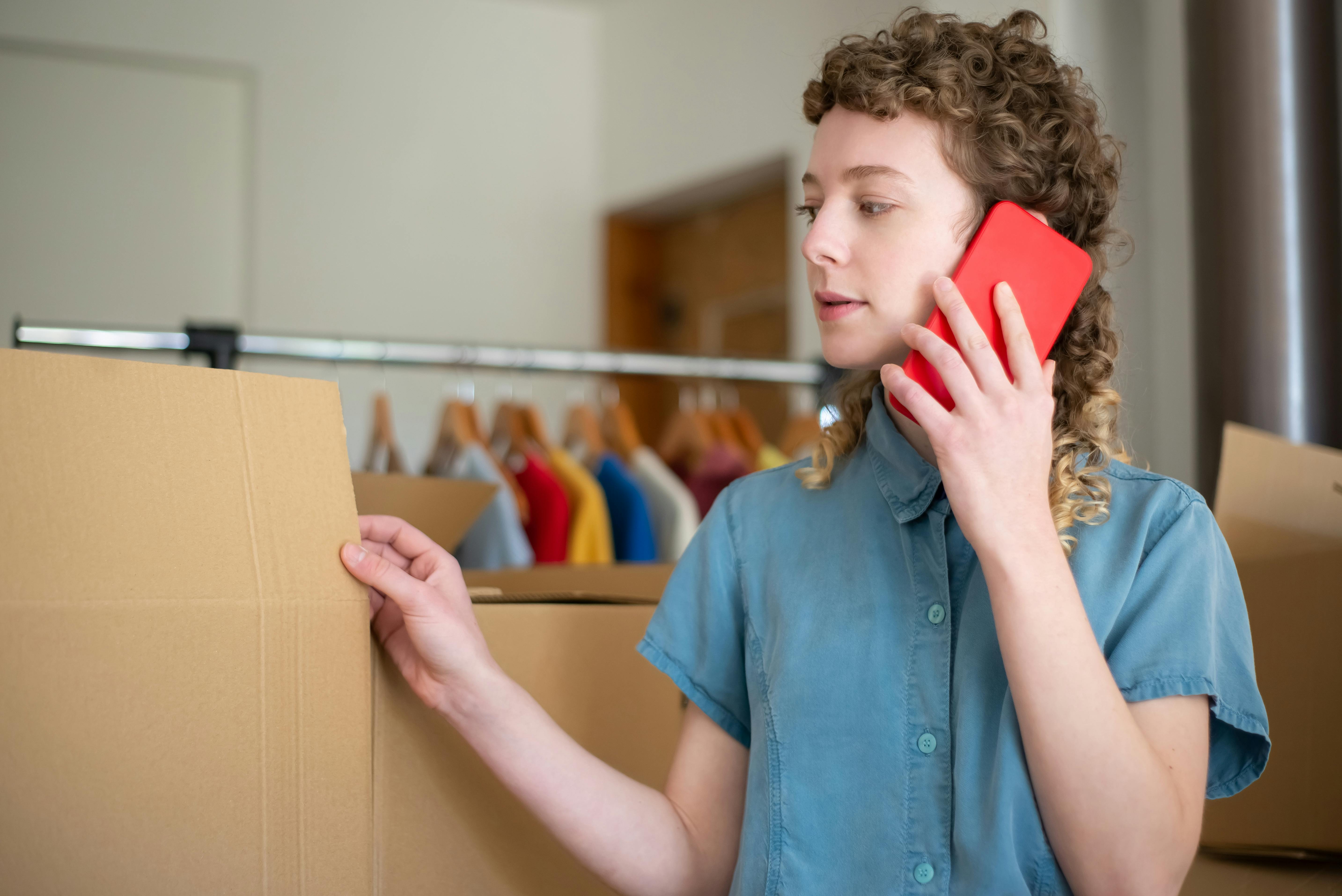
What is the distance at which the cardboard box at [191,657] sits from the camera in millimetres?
569

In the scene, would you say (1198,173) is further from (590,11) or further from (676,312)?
A: (590,11)

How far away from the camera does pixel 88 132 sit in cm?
275

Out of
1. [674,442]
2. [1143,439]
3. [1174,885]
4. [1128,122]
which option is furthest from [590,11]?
[1174,885]

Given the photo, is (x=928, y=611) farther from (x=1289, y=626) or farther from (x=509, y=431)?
(x=509, y=431)

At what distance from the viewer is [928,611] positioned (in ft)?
2.31

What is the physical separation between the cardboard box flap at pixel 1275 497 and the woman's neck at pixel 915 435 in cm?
29

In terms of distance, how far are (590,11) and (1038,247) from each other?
9.52 feet

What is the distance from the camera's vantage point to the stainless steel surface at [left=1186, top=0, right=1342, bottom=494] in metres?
1.24

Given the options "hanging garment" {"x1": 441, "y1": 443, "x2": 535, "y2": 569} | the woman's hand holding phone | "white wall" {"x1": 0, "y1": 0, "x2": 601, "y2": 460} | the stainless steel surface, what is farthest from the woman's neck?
"white wall" {"x1": 0, "y1": 0, "x2": 601, "y2": 460}

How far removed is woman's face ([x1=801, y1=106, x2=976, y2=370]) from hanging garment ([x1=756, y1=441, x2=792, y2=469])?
→ 1.07 m

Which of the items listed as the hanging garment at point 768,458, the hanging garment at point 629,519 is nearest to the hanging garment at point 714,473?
the hanging garment at point 768,458

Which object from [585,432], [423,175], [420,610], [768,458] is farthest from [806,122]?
[423,175]

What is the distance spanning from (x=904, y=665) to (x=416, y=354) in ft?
2.87

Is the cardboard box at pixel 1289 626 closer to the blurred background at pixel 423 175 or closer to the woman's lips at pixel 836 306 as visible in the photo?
the woman's lips at pixel 836 306
